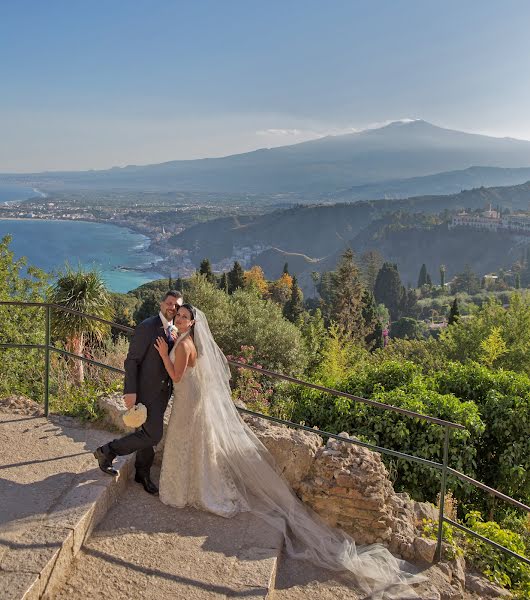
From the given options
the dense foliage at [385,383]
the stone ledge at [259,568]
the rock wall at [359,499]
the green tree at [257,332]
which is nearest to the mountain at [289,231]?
the green tree at [257,332]

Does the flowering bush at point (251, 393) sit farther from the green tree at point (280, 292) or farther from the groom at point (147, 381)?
the green tree at point (280, 292)

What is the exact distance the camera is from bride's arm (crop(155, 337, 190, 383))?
357 centimetres

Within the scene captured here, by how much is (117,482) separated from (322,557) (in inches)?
54.6

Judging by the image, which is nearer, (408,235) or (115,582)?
(115,582)

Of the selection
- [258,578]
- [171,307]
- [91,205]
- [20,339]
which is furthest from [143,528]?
[91,205]

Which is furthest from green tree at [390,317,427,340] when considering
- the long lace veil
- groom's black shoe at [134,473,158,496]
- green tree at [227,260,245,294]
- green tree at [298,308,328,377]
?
groom's black shoe at [134,473,158,496]

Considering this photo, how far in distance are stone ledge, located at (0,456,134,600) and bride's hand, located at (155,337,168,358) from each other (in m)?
0.88

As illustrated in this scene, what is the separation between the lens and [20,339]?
13.5 meters

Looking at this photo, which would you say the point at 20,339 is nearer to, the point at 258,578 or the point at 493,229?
the point at 258,578

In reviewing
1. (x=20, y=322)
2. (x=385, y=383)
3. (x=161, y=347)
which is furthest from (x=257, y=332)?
(x=161, y=347)

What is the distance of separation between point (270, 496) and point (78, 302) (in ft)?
33.1

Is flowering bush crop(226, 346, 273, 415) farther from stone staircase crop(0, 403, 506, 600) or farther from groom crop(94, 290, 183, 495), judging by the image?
groom crop(94, 290, 183, 495)

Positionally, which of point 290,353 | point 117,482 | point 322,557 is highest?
point 117,482

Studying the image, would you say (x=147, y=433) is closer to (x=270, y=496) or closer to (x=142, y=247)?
(x=270, y=496)
